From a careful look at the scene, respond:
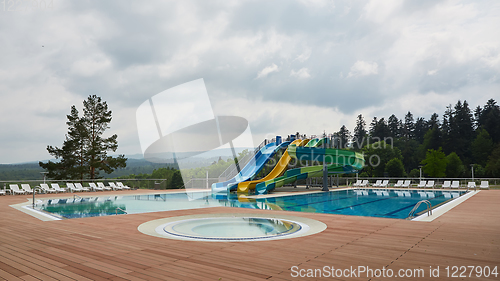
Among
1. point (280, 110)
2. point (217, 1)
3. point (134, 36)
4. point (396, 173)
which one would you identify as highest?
point (217, 1)

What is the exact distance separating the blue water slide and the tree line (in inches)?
899

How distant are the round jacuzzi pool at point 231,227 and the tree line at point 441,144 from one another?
123ft

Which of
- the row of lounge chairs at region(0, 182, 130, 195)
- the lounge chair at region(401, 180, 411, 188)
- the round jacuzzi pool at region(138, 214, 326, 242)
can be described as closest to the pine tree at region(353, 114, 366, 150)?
the lounge chair at region(401, 180, 411, 188)

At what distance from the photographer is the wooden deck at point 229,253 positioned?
11.1ft

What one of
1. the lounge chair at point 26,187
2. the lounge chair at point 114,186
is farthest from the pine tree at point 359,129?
the lounge chair at point 26,187

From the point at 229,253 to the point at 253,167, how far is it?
17.0 meters

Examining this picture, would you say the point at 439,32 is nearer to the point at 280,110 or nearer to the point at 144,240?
the point at 280,110

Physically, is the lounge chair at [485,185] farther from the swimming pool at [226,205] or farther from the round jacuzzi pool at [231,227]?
the round jacuzzi pool at [231,227]

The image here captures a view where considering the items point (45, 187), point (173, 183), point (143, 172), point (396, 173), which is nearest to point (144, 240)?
point (45, 187)

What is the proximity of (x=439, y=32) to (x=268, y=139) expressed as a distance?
43.2ft

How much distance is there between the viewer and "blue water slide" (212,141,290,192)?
64.0 ft

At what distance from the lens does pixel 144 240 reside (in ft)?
16.9

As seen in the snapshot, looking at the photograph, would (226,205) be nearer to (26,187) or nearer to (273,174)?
(273,174)

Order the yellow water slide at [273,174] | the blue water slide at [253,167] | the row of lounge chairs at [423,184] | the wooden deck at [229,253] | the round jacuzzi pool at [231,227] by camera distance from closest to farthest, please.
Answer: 1. the wooden deck at [229,253]
2. the round jacuzzi pool at [231,227]
3. the yellow water slide at [273,174]
4. the blue water slide at [253,167]
5. the row of lounge chairs at [423,184]
